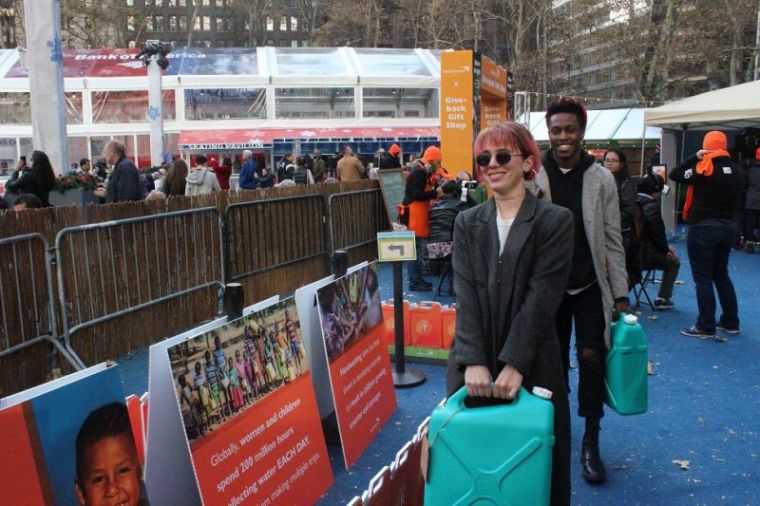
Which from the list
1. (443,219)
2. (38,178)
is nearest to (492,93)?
(443,219)

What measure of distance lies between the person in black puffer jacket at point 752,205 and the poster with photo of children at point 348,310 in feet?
35.2

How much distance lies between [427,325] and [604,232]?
2794mm

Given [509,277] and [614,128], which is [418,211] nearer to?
[509,277]

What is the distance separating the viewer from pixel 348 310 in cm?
421

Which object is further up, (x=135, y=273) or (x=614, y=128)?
(x=614, y=128)

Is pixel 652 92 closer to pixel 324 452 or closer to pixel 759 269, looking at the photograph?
pixel 759 269

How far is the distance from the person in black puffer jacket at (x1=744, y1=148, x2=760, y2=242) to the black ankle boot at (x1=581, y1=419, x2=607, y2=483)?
1079cm

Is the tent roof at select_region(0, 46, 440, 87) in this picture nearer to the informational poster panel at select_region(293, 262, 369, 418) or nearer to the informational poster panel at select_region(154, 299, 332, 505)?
the informational poster panel at select_region(293, 262, 369, 418)

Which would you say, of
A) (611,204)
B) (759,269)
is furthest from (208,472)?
(759,269)

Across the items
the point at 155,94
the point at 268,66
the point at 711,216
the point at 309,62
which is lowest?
the point at 711,216

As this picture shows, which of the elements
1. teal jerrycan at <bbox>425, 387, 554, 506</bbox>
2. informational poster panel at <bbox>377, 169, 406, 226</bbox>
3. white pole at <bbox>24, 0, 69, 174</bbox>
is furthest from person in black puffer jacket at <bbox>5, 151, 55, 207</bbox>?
teal jerrycan at <bbox>425, 387, 554, 506</bbox>

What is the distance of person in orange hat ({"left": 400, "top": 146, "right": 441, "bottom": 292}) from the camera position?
9367 millimetres

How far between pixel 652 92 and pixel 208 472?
38687mm

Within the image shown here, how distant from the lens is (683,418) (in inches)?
189
